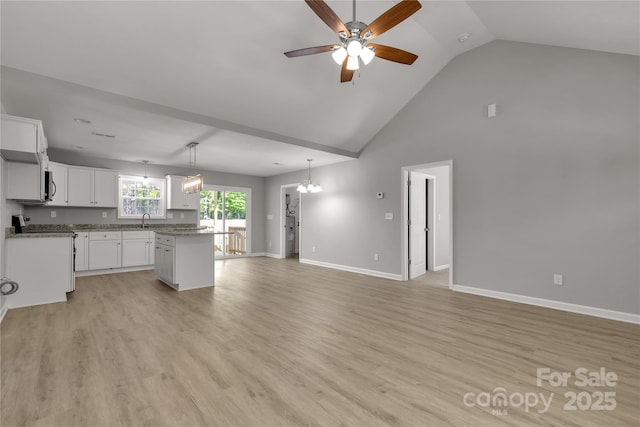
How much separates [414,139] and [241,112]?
10.2ft

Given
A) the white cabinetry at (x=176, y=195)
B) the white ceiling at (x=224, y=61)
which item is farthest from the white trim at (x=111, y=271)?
the white ceiling at (x=224, y=61)

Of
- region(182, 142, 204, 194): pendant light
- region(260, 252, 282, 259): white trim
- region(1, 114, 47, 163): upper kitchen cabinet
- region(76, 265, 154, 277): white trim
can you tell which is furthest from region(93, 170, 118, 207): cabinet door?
region(260, 252, 282, 259): white trim

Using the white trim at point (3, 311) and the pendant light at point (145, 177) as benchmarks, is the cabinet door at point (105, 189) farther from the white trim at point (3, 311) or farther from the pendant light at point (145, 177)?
the white trim at point (3, 311)

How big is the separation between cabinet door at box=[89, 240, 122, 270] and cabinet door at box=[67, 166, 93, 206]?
34.6 inches

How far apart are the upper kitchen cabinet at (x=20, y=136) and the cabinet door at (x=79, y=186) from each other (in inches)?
102

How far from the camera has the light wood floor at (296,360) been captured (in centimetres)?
175

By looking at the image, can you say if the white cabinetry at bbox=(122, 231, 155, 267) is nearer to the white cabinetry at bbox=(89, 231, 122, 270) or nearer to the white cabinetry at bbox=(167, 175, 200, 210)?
the white cabinetry at bbox=(89, 231, 122, 270)

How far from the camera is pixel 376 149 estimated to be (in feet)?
20.0

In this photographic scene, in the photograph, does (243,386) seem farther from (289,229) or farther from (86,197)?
(289,229)

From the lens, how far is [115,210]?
6.71 m

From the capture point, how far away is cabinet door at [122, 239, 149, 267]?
20.8 ft

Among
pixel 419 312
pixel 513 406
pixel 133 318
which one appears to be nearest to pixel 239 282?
pixel 133 318

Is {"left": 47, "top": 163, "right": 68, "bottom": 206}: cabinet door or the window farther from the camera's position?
the window

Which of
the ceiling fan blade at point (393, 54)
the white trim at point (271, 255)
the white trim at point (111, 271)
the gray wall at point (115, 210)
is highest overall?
the ceiling fan blade at point (393, 54)
